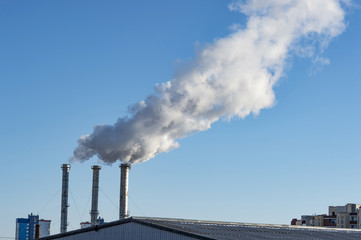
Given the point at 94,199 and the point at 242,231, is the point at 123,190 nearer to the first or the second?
the point at 94,199

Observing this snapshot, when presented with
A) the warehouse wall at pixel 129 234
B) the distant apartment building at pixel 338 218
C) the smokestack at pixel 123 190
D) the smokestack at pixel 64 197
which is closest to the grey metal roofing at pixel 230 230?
the warehouse wall at pixel 129 234

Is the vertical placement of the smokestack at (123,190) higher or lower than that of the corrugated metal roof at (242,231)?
higher

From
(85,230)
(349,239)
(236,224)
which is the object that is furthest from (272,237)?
(85,230)

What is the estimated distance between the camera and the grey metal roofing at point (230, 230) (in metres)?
43.1

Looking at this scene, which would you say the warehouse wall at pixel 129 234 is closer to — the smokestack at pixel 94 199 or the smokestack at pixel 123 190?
the smokestack at pixel 123 190

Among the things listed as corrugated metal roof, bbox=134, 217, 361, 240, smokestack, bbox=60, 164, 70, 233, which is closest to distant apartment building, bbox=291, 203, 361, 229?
smokestack, bbox=60, 164, 70, 233

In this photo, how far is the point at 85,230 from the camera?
45531mm

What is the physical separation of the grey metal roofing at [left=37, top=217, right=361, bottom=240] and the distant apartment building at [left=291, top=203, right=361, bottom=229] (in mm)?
76728

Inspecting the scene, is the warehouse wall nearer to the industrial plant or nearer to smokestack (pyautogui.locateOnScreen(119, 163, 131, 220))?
the industrial plant

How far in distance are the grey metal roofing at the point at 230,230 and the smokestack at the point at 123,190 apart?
2741 centimetres

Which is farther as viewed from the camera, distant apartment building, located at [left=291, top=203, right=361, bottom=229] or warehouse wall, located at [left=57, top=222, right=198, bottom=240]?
distant apartment building, located at [left=291, top=203, right=361, bottom=229]

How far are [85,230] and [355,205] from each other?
108735mm

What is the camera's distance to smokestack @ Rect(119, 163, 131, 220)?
79.8 metres

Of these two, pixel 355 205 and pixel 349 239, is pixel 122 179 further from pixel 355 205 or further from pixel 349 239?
pixel 355 205
